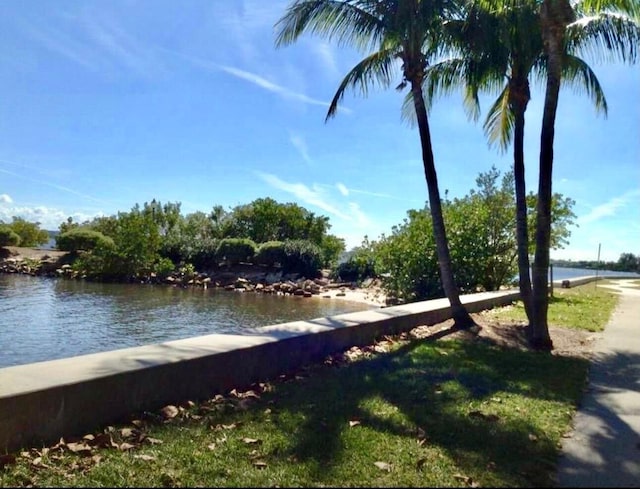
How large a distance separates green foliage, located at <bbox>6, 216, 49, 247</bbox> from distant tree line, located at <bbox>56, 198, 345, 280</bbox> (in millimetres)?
4686

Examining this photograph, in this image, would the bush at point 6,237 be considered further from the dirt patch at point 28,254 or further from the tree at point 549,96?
the tree at point 549,96

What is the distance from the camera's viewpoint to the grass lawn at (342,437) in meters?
3.78

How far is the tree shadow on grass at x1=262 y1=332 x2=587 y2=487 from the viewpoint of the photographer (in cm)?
413

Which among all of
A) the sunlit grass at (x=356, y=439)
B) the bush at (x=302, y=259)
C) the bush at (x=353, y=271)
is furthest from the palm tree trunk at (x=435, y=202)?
the bush at (x=302, y=259)

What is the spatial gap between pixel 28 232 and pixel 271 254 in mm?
28379

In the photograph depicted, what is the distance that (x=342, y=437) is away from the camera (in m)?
4.49

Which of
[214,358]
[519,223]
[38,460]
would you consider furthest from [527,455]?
[519,223]

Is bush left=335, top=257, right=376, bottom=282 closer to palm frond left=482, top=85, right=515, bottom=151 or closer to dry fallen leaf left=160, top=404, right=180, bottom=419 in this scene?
palm frond left=482, top=85, right=515, bottom=151

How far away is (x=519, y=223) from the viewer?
33.8ft

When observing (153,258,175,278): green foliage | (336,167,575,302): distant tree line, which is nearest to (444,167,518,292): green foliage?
(336,167,575,302): distant tree line

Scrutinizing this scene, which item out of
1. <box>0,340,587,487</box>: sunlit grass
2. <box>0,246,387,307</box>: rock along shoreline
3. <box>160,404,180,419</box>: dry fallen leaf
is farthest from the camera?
<box>0,246,387,307</box>: rock along shoreline

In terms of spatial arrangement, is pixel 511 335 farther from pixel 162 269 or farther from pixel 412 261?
pixel 162 269

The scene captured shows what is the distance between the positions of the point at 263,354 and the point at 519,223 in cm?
607

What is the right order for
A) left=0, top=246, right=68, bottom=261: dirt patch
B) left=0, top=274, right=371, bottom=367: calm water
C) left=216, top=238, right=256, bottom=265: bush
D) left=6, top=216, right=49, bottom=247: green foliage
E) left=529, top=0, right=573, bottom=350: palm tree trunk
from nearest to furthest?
left=529, top=0, right=573, bottom=350: palm tree trunk, left=0, top=274, right=371, bottom=367: calm water, left=216, top=238, right=256, bottom=265: bush, left=0, top=246, right=68, bottom=261: dirt patch, left=6, top=216, right=49, bottom=247: green foliage
